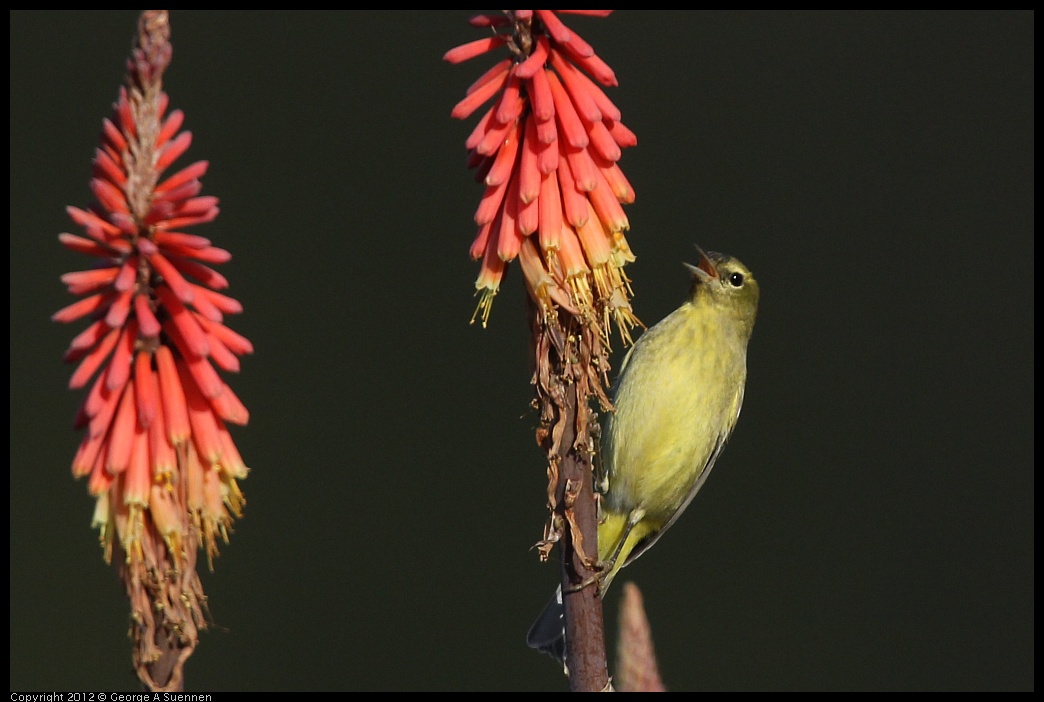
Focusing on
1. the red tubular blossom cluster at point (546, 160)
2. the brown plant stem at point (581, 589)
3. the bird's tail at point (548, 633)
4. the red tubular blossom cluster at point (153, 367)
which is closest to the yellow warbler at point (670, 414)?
the bird's tail at point (548, 633)

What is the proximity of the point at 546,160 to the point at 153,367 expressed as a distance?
0.92 m

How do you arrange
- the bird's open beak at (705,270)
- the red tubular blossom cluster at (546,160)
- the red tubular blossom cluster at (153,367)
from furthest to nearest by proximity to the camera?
1. the bird's open beak at (705,270)
2. the red tubular blossom cluster at (546,160)
3. the red tubular blossom cluster at (153,367)

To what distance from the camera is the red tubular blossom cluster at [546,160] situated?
2346 millimetres

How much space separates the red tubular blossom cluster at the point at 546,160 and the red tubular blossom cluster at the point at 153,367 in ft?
2.02

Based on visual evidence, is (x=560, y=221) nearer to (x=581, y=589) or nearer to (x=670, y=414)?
(x=581, y=589)

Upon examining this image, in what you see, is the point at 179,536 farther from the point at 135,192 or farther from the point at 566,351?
the point at 566,351

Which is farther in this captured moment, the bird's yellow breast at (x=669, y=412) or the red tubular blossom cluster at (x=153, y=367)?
the bird's yellow breast at (x=669, y=412)

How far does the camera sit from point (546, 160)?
2.40 metres

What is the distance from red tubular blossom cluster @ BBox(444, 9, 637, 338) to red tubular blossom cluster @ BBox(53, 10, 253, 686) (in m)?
0.62

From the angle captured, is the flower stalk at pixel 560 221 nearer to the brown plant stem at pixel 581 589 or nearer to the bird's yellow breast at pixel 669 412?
the brown plant stem at pixel 581 589

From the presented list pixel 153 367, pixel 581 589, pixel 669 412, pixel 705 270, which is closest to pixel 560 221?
pixel 581 589

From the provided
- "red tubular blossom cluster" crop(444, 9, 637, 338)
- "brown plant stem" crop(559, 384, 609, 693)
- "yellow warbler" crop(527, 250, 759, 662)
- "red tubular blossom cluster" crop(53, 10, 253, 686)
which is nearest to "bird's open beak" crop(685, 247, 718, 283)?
"yellow warbler" crop(527, 250, 759, 662)

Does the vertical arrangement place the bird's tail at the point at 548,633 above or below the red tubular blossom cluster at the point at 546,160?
below

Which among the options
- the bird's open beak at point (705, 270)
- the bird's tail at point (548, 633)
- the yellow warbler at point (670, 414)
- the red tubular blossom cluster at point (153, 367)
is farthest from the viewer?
the bird's open beak at point (705, 270)
